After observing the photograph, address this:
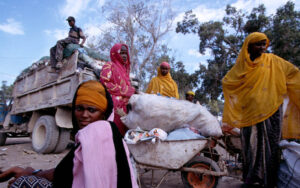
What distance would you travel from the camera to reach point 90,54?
18.1 feet

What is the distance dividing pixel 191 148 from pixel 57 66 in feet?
14.1

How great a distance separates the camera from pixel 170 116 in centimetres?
226

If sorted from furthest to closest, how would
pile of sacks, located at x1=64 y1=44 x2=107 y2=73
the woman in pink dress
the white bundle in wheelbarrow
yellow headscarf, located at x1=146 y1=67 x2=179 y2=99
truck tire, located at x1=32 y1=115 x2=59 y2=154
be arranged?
truck tire, located at x1=32 y1=115 x2=59 y2=154 < pile of sacks, located at x1=64 y1=44 x2=107 y2=73 < yellow headscarf, located at x1=146 y1=67 x2=179 y2=99 < the woman in pink dress < the white bundle in wheelbarrow

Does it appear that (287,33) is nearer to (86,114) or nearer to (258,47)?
(258,47)

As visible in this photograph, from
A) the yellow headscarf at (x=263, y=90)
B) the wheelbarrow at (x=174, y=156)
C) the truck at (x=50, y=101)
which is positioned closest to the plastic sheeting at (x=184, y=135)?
the wheelbarrow at (x=174, y=156)

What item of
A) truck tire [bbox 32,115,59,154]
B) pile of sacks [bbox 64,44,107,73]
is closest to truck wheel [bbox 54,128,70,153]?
truck tire [bbox 32,115,59,154]

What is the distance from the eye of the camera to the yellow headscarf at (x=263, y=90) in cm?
232

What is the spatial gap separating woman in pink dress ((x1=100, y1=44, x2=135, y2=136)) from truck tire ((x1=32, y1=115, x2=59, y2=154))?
9.79ft

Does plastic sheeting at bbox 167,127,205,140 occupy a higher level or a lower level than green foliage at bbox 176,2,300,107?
lower

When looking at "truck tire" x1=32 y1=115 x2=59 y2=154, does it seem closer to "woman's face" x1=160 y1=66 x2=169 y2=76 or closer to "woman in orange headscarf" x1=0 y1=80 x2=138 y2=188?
"woman's face" x1=160 y1=66 x2=169 y2=76

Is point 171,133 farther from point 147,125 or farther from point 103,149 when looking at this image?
point 103,149

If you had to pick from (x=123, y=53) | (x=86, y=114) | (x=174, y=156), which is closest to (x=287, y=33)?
(x=123, y=53)

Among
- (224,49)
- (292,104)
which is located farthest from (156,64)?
(292,104)

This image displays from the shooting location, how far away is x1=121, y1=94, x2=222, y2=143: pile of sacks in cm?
224
